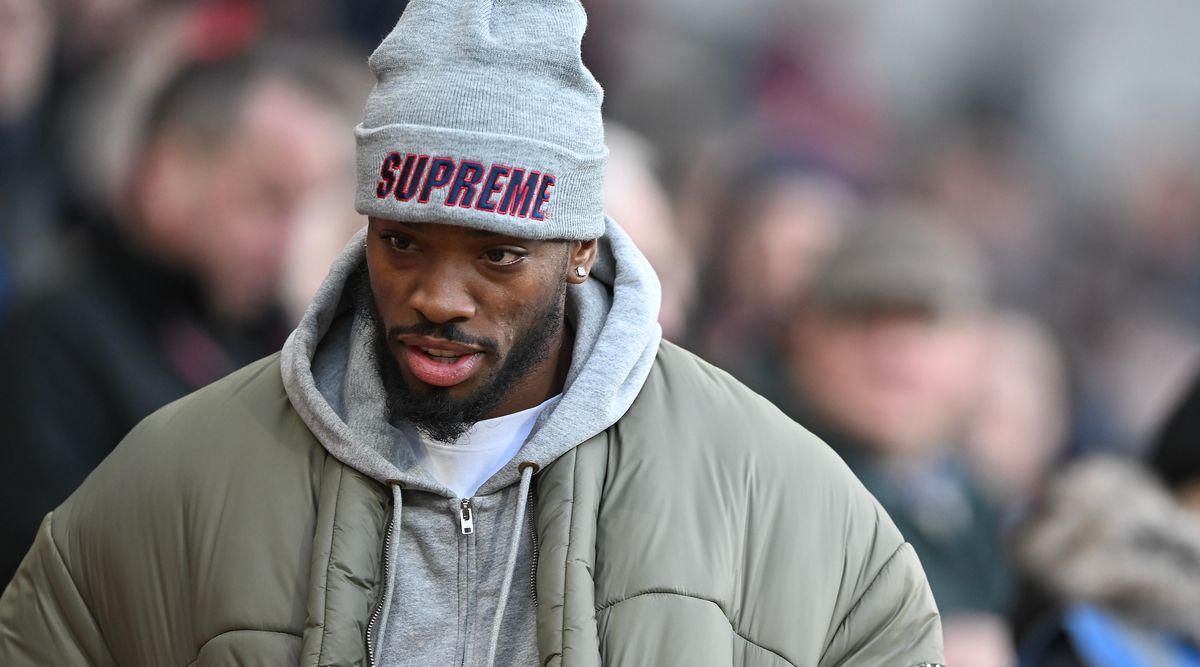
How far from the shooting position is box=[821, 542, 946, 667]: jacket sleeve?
1993 millimetres

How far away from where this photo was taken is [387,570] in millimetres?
1910

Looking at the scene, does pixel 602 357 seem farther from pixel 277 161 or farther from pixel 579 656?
pixel 277 161

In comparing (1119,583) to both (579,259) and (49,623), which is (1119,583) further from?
(49,623)

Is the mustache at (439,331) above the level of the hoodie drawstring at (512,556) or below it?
above

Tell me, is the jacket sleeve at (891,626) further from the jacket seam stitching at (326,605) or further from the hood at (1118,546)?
the hood at (1118,546)

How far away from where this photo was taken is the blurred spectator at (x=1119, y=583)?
3.57 metres

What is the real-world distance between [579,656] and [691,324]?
2.38 metres

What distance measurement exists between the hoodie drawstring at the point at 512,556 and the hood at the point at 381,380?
20mm

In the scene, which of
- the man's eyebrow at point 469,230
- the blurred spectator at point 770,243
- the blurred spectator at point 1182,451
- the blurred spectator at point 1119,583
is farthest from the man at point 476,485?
the blurred spectator at point 1182,451

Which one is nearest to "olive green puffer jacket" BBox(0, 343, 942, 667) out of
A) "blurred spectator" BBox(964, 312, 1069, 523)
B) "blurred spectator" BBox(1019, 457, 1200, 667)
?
"blurred spectator" BBox(1019, 457, 1200, 667)

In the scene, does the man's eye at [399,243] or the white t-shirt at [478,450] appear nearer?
the man's eye at [399,243]

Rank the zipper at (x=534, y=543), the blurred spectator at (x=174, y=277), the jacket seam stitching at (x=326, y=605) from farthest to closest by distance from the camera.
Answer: the blurred spectator at (x=174, y=277) < the zipper at (x=534, y=543) < the jacket seam stitching at (x=326, y=605)

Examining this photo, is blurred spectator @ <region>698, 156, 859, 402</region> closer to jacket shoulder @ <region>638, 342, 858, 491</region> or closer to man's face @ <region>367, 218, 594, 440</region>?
jacket shoulder @ <region>638, 342, 858, 491</region>

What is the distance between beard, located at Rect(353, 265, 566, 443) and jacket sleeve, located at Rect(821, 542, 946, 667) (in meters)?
0.52
